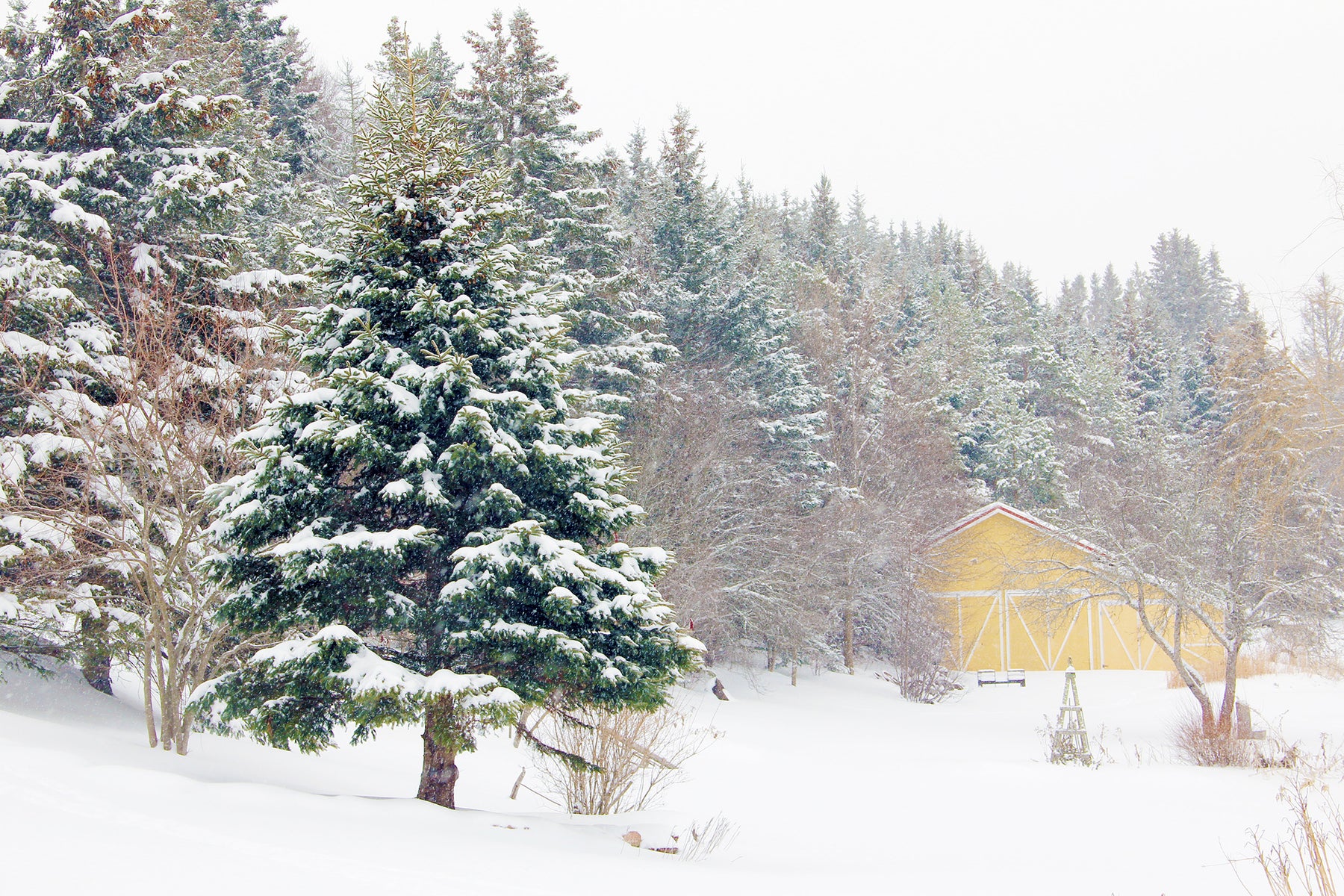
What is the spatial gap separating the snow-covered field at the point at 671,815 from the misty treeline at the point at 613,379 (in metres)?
2.16

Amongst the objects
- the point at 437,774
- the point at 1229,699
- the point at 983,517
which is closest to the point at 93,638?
the point at 437,774

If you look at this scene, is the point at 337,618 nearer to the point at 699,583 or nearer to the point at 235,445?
the point at 235,445

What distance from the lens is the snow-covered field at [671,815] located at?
537 centimetres

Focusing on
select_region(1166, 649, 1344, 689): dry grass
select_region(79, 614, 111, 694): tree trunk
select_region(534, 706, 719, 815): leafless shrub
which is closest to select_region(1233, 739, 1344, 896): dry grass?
select_region(1166, 649, 1344, 689): dry grass

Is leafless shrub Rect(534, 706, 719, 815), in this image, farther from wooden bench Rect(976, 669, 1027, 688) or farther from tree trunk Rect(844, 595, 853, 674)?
wooden bench Rect(976, 669, 1027, 688)

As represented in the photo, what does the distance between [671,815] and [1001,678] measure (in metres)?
23.5

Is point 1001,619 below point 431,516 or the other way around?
below

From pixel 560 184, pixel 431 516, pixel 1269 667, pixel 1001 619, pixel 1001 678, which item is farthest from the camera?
pixel 1001 619

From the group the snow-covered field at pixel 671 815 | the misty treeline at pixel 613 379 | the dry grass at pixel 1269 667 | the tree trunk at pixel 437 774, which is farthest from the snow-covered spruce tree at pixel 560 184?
the dry grass at pixel 1269 667

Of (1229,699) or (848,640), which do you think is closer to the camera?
(1229,699)

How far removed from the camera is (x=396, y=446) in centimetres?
759

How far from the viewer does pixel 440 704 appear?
686 centimetres

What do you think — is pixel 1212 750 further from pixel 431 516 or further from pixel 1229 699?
pixel 431 516

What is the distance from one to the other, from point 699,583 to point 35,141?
1458 centimetres
